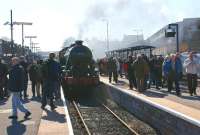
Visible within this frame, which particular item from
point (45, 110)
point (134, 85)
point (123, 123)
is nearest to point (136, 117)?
point (123, 123)

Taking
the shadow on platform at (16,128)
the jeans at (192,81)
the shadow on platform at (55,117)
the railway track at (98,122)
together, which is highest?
the jeans at (192,81)

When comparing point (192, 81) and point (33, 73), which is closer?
point (192, 81)

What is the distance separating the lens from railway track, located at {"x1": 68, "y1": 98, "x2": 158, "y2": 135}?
15.5 metres

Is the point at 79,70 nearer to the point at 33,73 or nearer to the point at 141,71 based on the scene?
the point at 141,71

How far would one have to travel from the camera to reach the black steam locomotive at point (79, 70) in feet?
89.9

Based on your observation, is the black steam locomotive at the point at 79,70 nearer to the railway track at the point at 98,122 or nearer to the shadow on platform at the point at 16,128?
the railway track at the point at 98,122

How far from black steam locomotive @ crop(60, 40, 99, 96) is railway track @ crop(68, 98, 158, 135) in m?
4.24

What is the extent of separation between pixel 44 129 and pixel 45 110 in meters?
4.40

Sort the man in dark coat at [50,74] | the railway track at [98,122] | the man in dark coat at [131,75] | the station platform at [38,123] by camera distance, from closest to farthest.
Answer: the station platform at [38,123] < the railway track at [98,122] < the man in dark coat at [50,74] < the man in dark coat at [131,75]

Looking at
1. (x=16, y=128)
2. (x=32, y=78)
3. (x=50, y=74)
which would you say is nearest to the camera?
(x=16, y=128)

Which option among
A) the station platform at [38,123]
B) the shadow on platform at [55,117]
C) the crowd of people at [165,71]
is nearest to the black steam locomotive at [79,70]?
the crowd of people at [165,71]

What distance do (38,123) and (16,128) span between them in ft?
3.50

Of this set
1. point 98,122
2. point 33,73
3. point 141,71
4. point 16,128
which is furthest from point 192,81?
point 16,128

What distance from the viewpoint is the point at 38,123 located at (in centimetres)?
1463
